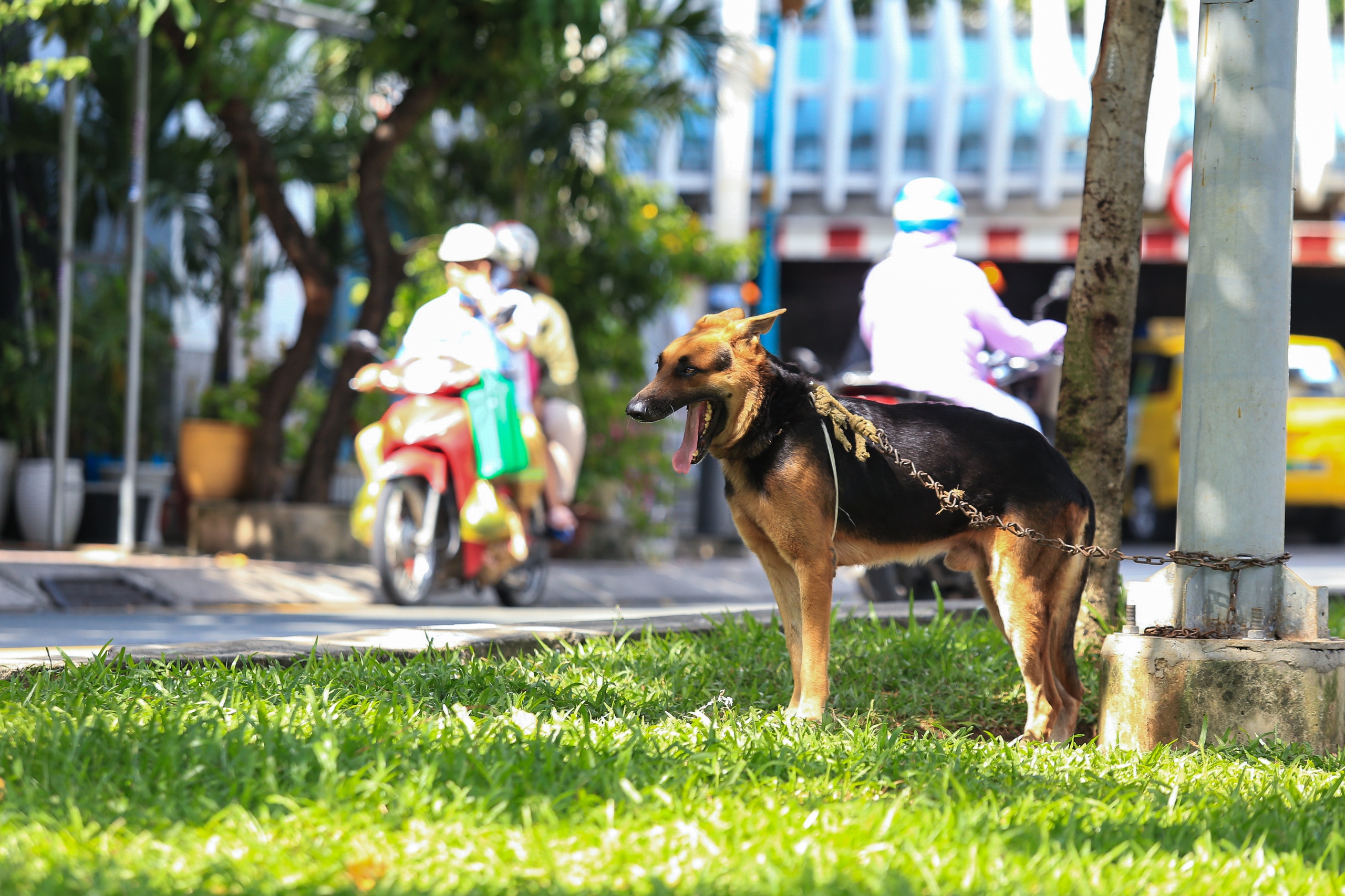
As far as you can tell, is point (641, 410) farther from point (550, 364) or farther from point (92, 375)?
point (92, 375)

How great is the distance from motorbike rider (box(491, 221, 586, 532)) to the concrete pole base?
464cm

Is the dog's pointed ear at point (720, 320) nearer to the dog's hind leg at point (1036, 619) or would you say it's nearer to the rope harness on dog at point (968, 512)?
the rope harness on dog at point (968, 512)

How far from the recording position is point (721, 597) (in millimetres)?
9844

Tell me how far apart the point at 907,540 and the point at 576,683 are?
1.02 metres

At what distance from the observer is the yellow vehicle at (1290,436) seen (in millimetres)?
14680

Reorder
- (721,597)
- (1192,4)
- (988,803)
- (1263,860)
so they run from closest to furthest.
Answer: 1. (1263,860)
2. (988,803)
3. (721,597)
4. (1192,4)

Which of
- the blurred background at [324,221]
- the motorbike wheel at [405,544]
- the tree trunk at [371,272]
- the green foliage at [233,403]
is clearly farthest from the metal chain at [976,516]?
the green foliage at [233,403]

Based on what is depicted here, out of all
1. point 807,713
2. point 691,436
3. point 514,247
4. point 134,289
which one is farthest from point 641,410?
point 134,289

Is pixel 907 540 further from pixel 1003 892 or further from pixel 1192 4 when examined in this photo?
pixel 1192 4

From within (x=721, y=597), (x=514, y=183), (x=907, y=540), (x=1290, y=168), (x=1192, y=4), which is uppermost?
(x=1192, y=4)

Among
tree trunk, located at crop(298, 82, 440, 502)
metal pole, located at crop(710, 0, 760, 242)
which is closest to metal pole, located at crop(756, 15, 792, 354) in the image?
metal pole, located at crop(710, 0, 760, 242)

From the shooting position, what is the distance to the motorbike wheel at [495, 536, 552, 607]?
8.45 metres

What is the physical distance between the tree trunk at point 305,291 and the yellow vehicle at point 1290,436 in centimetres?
792

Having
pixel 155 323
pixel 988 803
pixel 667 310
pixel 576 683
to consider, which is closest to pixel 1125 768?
pixel 988 803
